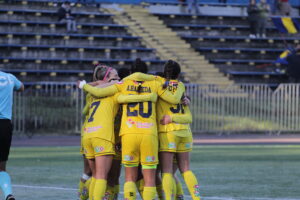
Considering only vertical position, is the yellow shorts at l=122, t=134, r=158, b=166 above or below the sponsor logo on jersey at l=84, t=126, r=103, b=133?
below

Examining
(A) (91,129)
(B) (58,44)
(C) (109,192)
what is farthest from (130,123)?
(B) (58,44)

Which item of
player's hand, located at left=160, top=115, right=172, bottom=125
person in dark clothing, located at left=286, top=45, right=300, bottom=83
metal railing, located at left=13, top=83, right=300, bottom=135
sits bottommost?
metal railing, located at left=13, top=83, right=300, bottom=135

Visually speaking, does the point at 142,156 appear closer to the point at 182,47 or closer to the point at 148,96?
the point at 148,96

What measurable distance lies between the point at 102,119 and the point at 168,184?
119 cm

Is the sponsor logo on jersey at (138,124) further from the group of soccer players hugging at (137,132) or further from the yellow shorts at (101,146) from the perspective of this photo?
the yellow shorts at (101,146)

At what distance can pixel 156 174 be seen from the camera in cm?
1152

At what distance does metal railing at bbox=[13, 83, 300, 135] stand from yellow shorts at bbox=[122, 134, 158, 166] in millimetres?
17962

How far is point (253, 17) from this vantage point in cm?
3831

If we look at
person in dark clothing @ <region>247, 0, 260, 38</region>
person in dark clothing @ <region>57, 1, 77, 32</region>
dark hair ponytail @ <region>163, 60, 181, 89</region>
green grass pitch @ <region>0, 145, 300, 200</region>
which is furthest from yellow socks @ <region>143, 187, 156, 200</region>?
person in dark clothing @ <region>247, 0, 260, 38</region>

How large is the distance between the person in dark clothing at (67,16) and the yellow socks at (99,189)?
24443 mm

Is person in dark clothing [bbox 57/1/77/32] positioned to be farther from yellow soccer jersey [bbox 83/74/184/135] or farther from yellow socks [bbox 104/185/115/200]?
yellow soccer jersey [bbox 83/74/184/135]

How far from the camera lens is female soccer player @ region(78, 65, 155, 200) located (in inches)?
420

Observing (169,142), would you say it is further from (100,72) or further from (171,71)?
(100,72)

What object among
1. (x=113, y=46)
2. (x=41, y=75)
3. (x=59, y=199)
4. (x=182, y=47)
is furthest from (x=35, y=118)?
(x=59, y=199)
